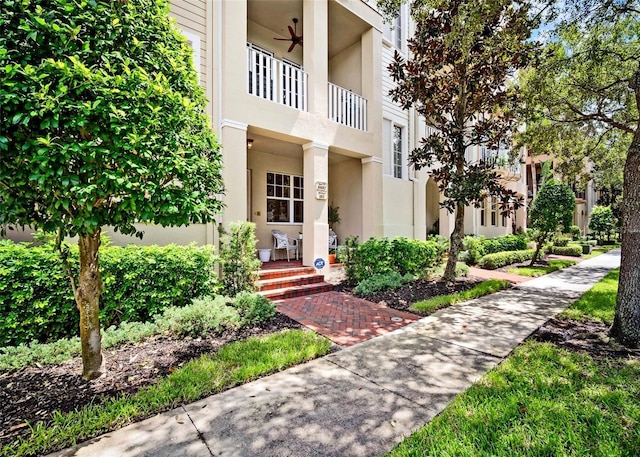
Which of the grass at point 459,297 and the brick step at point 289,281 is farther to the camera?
the brick step at point 289,281

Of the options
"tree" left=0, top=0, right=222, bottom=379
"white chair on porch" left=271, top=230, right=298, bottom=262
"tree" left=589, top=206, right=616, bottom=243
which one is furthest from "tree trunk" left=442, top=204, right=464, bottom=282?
"tree" left=589, top=206, right=616, bottom=243

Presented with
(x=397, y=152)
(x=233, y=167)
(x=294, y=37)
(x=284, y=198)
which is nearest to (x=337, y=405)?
(x=233, y=167)

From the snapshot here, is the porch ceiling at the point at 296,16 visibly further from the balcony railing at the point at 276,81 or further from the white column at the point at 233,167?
the white column at the point at 233,167

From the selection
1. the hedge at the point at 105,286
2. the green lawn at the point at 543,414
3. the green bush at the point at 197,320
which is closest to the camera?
the green lawn at the point at 543,414

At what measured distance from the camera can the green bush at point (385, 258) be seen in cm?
787

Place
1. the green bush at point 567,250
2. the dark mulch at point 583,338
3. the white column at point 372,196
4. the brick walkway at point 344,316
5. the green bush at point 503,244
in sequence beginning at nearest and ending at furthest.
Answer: the dark mulch at point 583,338
the brick walkway at point 344,316
the white column at point 372,196
the green bush at point 503,244
the green bush at point 567,250

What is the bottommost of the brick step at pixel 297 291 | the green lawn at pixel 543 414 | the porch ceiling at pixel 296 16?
the green lawn at pixel 543 414

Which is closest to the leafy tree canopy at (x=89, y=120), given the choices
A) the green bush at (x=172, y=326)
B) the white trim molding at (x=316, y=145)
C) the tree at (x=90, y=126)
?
the tree at (x=90, y=126)

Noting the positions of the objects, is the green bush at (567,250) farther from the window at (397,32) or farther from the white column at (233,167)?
the white column at (233,167)

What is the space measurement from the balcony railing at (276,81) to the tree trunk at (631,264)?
6.70 m

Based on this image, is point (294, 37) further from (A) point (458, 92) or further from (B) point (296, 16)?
(A) point (458, 92)

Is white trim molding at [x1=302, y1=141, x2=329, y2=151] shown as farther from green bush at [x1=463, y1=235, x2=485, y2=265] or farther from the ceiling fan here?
green bush at [x1=463, y1=235, x2=485, y2=265]

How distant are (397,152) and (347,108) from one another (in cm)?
315

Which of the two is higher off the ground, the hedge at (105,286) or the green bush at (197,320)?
the hedge at (105,286)
